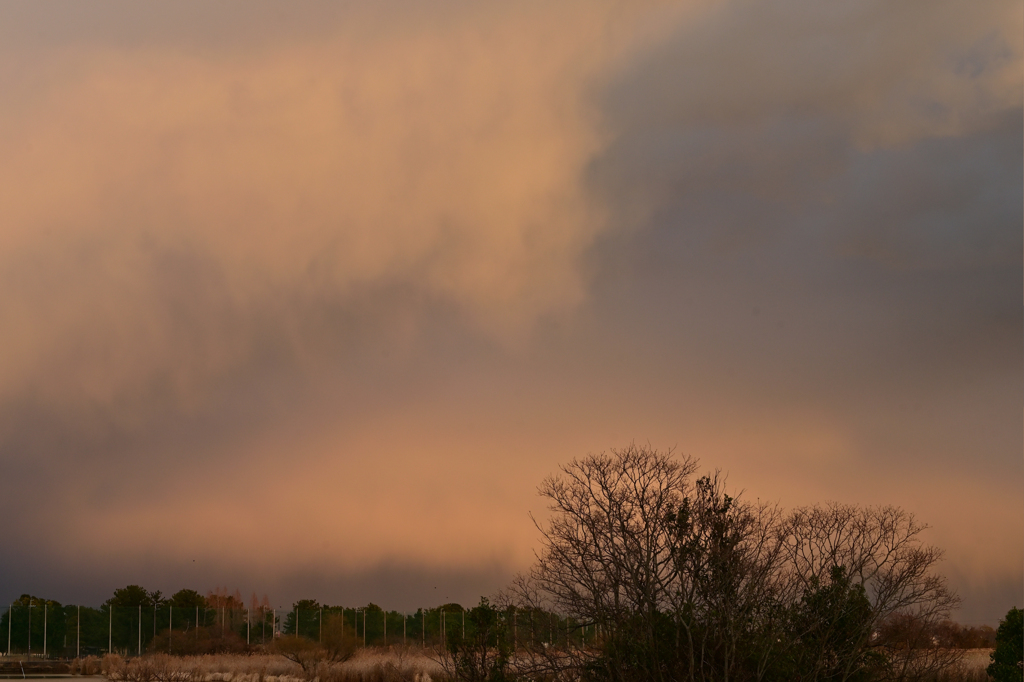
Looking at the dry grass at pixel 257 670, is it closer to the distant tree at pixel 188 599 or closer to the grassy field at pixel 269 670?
the grassy field at pixel 269 670

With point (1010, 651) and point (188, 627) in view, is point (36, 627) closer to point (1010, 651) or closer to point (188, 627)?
point (188, 627)

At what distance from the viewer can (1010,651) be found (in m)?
28.6

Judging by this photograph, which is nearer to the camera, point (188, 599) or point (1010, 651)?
point (1010, 651)

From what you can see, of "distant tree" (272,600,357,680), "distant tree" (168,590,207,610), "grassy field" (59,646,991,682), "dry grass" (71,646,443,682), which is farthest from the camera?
"distant tree" (168,590,207,610)

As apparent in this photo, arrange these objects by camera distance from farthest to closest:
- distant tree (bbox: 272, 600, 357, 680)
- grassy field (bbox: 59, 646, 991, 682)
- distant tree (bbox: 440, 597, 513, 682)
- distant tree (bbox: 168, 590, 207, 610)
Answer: distant tree (bbox: 168, 590, 207, 610)
distant tree (bbox: 272, 600, 357, 680)
grassy field (bbox: 59, 646, 991, 682)
distant tree (bbox: 440, 597, 513, 682)

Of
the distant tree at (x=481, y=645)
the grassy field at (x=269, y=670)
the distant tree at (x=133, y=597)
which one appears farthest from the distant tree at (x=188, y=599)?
the distant tree at (x=481, y=645)

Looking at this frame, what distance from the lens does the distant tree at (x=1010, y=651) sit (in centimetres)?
2823

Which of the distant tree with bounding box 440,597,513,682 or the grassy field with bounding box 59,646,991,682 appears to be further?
the grassy field with bounding box 59,646,991,682

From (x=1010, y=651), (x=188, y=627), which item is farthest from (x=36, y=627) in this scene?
(x=1010, y=651)

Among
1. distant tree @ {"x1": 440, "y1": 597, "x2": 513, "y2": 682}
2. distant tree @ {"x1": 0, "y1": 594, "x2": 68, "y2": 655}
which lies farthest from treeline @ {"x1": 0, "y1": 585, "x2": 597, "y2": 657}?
distant tree @ {"x1": 440, "y1": 597, "x2": 513, "y2": 682}

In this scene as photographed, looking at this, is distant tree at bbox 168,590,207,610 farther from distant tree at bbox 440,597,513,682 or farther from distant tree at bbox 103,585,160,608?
distant tree at bbox 440,597,513,682

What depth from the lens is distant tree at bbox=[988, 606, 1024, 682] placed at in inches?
1112

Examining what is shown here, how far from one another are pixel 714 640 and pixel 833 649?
4252 millimetres

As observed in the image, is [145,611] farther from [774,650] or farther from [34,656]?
[774,650]
